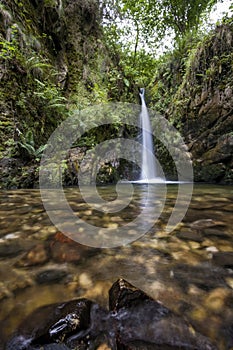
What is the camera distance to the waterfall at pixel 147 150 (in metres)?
8.60

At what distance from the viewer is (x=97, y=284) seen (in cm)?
103

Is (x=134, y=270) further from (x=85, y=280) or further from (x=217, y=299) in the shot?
(x=217, y=299)

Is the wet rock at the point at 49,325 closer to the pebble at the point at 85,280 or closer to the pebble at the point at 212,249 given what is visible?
the pebble at the point at 85,280

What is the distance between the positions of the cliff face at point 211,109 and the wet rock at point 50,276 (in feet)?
19.2

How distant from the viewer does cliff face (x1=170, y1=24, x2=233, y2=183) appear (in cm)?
585

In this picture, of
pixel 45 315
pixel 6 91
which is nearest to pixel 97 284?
pixel 45 315

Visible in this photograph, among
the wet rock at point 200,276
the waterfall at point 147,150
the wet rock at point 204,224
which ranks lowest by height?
the wet rock at point 200,276

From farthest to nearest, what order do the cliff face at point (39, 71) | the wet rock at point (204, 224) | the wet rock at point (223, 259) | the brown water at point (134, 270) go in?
the cliff face at point (39, 71), the wet rock at point (204, 224), the wet rock at point (223, 259), the brown water at point (134, 270)

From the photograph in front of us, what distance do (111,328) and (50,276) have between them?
502 mm

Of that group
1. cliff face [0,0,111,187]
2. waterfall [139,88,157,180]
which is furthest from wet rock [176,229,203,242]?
Result: waterfall [139,88,157,180]

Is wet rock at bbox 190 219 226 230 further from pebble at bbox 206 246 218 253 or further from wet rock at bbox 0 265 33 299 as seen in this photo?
wet rock at bbox 0 265 33 299

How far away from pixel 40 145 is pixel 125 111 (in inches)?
188

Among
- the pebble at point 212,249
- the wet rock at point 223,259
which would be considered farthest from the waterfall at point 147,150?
the wet rock at point 223,259

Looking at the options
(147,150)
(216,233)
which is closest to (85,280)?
(216,233)
